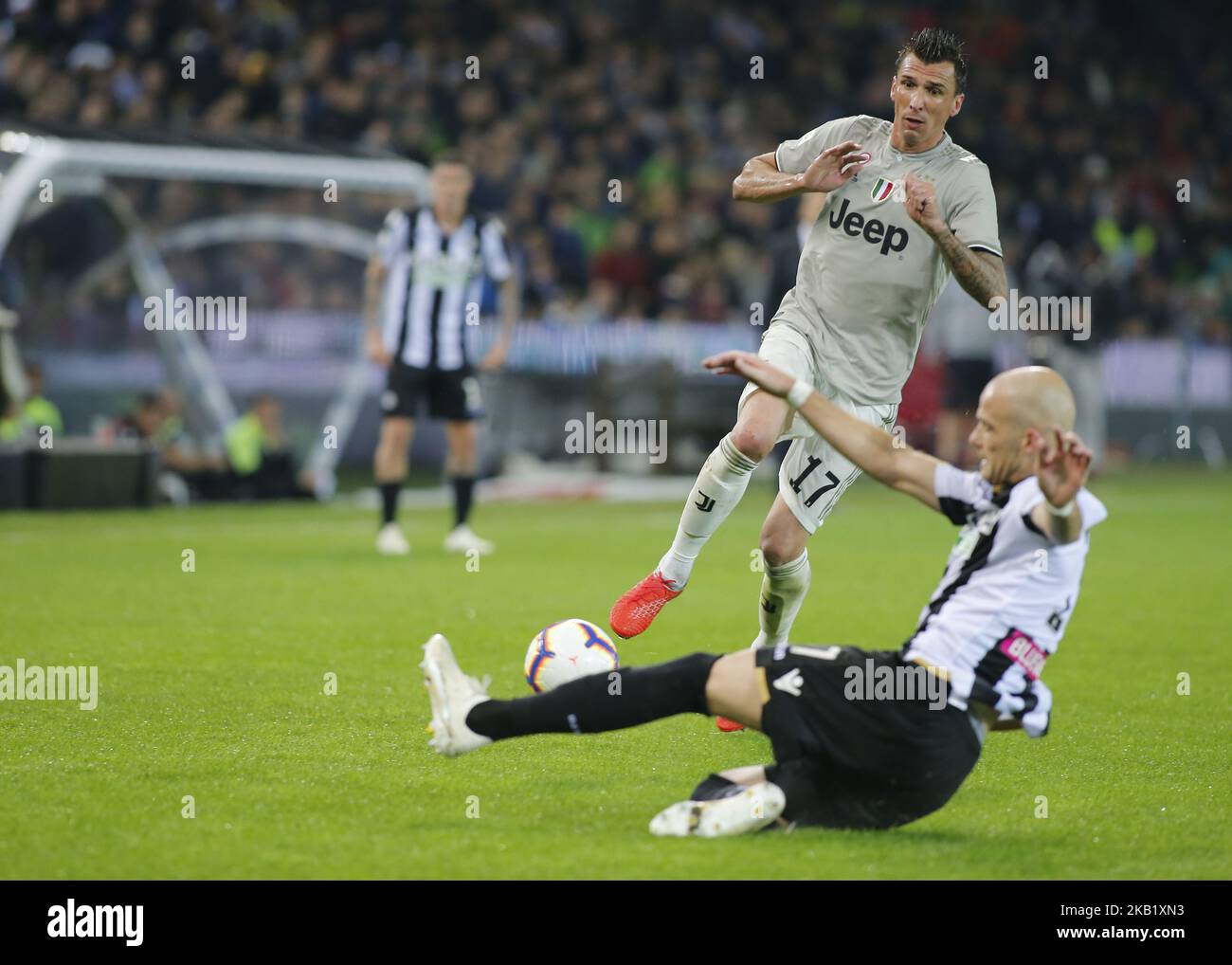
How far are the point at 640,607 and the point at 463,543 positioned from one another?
16.8ft

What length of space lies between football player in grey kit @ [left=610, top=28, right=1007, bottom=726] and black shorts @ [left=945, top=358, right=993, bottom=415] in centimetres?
1218

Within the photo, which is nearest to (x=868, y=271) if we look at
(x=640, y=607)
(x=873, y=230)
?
(x=873, y=230)

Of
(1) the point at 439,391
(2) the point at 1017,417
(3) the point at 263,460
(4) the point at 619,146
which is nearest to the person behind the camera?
(2) the point at 1017,417

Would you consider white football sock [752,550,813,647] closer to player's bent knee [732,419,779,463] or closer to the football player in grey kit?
the football player in grey kit

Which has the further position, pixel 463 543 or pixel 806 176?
pixel 463 543

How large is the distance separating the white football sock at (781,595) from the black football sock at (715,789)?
→ 1525 millimetres

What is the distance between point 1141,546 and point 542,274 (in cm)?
847

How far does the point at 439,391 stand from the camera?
11648mm

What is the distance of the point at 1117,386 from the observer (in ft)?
71.1

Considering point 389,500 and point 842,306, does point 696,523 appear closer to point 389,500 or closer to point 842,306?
point 842,306

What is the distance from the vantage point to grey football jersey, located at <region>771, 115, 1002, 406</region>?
6.20m

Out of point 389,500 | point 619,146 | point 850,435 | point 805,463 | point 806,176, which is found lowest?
point 389,500

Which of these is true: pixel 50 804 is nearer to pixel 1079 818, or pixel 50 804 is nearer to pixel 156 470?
pixel 1079 818

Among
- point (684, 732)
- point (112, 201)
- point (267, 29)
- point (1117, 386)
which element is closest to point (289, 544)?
point (112, 201)
